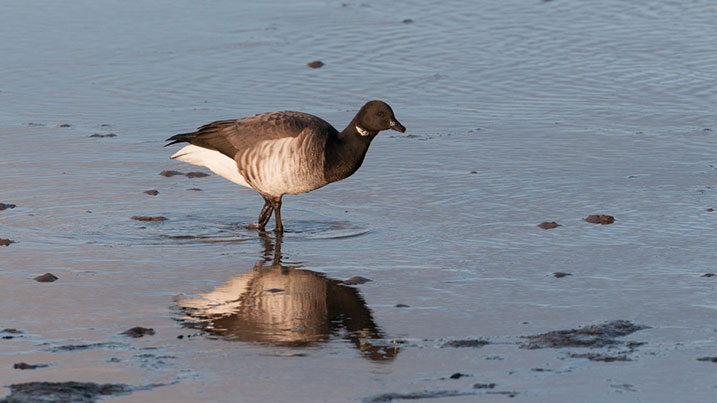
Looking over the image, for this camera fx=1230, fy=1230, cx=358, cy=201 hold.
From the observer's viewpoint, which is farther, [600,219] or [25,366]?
[600,219]

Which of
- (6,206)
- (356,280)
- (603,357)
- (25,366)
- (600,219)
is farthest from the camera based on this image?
(6,206)

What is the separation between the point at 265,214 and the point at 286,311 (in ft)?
8.12

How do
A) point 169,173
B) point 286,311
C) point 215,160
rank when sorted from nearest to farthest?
point 286,311
point 215,160
point 169,173

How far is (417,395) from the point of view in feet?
21.8

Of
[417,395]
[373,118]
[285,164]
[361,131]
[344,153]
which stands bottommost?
[417,395]

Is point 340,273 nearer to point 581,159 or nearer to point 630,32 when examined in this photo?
point 581,159

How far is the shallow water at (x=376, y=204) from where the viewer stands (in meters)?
7.23

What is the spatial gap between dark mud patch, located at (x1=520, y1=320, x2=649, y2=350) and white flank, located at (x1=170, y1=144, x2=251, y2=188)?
4.02 metres

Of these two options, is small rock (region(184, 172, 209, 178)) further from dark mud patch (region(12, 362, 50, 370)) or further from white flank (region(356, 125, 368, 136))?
dark mud patch (region(12, 362, 50, 370))

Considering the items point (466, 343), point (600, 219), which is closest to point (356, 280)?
point (466, 343)

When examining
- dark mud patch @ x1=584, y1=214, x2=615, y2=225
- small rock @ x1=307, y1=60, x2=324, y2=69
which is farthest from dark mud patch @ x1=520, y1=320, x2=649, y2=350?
small rock @ x1=307, y1=60, x2=324, y2=69

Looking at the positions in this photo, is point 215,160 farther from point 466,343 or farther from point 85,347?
point 466,343

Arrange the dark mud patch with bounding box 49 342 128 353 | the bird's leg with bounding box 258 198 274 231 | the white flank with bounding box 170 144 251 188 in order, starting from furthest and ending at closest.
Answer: the white flank with bounding box 170 144 251 188
the bird's leg with bounding box 258 198 274 231
the dark mud patch with bounding box 49 342 128 353

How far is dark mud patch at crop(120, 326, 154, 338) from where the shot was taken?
7.67 m
